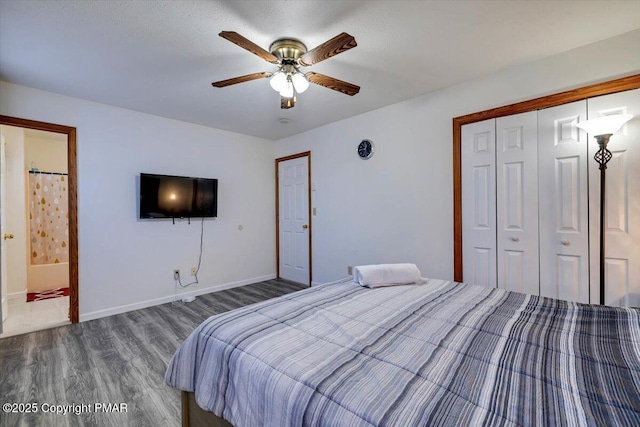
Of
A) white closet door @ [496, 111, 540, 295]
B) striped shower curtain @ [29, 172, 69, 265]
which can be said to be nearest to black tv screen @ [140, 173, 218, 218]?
striped shower curtain @ [29, 172, 69, 265]

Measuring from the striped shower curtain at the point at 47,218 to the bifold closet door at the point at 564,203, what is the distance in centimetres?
604

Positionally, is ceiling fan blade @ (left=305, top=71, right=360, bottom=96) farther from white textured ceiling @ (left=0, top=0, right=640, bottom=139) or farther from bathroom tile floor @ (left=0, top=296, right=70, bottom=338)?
bathroom tile floor @ (left=0, top=296, right=70, bottom=338)

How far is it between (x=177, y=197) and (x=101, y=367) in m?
2.05

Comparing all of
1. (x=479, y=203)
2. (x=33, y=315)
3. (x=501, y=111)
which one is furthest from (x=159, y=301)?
(x=501, y=111)

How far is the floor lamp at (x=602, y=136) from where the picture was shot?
184 centimetres

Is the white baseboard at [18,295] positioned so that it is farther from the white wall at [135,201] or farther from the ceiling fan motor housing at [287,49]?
the ceiling fan motor housing at [287,49]

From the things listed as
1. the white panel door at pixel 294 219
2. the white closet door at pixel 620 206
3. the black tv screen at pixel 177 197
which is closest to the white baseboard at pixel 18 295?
the black tv screen at pixel 177 197

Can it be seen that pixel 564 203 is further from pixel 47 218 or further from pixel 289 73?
pixel 47 218

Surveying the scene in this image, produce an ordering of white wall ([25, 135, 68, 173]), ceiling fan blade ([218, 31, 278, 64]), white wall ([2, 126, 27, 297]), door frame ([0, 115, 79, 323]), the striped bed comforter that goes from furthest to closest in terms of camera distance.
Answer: white wall ([25, 135, 68, 173]) → white wall ([2, 126, 27, 297]) → door frame ([0, 115, 79, 323]) → ceiling fan blade ([218, 31, 278, 64]) → the striped bed comforter

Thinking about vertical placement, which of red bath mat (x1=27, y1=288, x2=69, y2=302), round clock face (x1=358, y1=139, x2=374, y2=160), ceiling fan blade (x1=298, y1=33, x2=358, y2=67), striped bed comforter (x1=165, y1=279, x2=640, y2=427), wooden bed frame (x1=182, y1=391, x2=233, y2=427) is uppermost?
ceiling fan blade (x1=298, y1=33, x2=358, y2=67)

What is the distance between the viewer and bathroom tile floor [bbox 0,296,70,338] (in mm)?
2779

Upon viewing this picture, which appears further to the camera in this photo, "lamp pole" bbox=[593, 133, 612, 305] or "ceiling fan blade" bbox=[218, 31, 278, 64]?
"lamp pole" bbox=[593, 133, 612, 305]

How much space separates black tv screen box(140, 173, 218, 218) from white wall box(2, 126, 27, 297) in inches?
80.0

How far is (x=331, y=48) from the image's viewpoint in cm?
166
